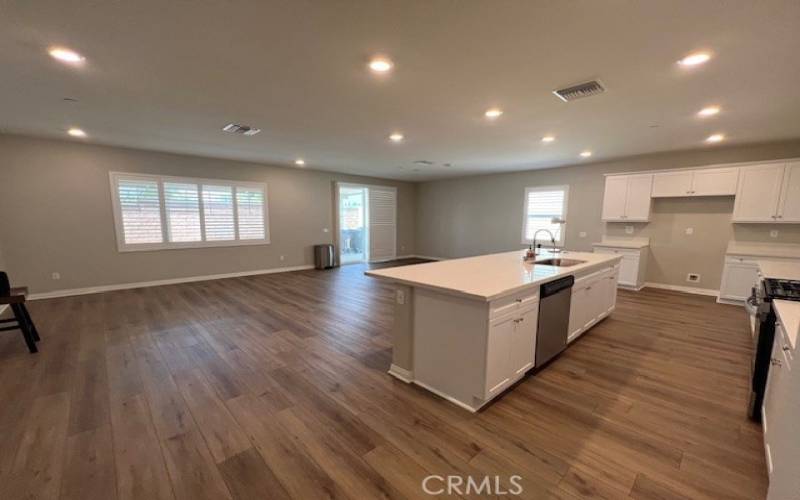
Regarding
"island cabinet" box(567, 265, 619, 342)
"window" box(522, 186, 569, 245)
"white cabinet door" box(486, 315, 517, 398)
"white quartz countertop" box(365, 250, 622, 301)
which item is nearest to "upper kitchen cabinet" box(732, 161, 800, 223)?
"window" box(522, 186, 569, 245)

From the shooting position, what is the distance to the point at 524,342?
7.93 feet

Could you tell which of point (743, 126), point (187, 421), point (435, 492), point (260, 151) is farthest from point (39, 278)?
point (743, 126)

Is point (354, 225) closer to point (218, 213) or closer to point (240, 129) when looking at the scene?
point (218, 213)

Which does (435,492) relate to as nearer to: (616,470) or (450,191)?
(616,470)

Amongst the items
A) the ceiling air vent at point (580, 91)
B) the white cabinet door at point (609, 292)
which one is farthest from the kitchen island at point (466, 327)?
the ceiling air vent at point (580, 91)

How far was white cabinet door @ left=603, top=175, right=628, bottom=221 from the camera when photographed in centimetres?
579

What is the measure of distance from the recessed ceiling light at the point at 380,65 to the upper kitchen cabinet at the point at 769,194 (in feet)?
19.5

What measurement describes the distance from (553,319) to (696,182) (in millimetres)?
A: 4677

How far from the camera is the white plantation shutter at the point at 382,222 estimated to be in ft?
29.7

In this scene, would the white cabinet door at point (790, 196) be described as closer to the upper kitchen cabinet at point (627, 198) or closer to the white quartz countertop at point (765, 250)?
the white quartz countertop at point (765, 250)

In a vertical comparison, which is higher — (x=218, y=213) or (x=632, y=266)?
(x=218, y=213)

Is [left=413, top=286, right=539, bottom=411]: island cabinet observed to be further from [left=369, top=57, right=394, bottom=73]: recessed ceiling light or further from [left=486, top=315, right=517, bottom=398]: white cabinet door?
[left=369, top=57, right=394, bottom=73]: recessed ceiling light

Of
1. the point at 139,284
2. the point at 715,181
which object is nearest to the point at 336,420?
the point at 139,284

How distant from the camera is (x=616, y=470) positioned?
1653 mm
